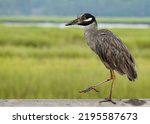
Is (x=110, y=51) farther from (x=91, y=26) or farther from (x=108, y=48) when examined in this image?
(x=91, y=26)

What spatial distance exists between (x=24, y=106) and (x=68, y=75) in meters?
0.43

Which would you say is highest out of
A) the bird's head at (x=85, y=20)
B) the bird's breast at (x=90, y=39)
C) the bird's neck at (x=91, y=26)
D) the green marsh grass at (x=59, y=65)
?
the bird's head at (x=85, y=20)

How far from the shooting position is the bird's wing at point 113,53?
197cm

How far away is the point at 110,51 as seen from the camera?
6.46 ft

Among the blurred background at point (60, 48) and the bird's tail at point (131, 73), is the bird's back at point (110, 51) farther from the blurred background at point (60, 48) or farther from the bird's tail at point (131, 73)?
the blurred background at point (60, 48)

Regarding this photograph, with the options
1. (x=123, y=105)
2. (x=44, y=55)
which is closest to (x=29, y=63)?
(x=44, y=55)

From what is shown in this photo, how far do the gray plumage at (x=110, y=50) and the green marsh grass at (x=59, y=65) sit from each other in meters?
0.16

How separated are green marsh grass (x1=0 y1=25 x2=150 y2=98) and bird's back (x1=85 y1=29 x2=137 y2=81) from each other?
0.53ft

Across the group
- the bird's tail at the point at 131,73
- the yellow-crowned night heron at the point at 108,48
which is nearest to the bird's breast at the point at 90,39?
the yellow-crowned night heron at the point at 108,48

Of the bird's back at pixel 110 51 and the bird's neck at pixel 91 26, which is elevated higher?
the bird's neck at pixel 91 26

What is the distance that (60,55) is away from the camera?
2.38 m

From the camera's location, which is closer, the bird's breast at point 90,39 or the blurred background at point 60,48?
the bird's breast at point 90,39

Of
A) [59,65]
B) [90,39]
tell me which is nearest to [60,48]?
[59,65]

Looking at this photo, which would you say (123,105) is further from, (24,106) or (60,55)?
(60,55)
